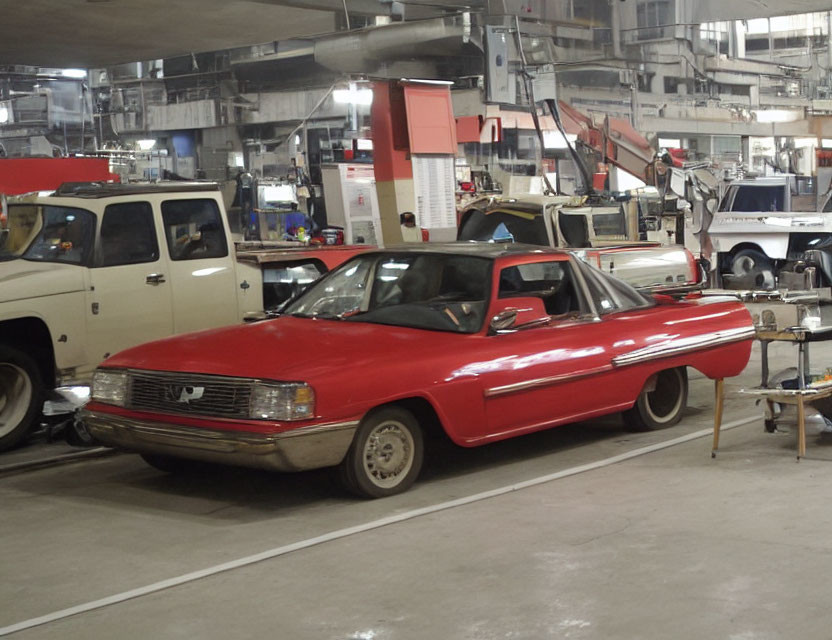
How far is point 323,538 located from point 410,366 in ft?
4.05

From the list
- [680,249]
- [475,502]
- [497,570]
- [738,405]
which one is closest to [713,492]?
[475,502]

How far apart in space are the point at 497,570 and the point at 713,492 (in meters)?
1.97

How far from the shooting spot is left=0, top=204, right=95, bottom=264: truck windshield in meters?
9.21

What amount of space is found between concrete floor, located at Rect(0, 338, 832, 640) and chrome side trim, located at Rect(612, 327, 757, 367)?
65 cm

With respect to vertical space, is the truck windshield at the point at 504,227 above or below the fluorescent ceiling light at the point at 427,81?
below

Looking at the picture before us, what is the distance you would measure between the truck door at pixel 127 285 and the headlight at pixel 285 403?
3.11m

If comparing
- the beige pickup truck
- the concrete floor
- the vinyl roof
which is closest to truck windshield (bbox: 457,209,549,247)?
the beige pickup truck

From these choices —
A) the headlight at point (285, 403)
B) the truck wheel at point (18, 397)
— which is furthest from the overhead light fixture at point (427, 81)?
the headlight at point (285, 403)

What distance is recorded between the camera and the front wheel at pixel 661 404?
8719 millimetres

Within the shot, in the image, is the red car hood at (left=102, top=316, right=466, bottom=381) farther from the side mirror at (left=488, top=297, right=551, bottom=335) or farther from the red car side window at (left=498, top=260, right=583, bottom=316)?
the red car side window at (left=498, top=260, right=583, bottom=316)

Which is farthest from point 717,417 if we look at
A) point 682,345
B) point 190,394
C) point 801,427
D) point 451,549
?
point 190,394

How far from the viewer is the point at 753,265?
20.0 m

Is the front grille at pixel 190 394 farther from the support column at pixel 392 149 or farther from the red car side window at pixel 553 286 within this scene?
the support column at pixel 392 149

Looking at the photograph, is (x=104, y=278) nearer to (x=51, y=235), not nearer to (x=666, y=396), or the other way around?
(x=51, y=235)
